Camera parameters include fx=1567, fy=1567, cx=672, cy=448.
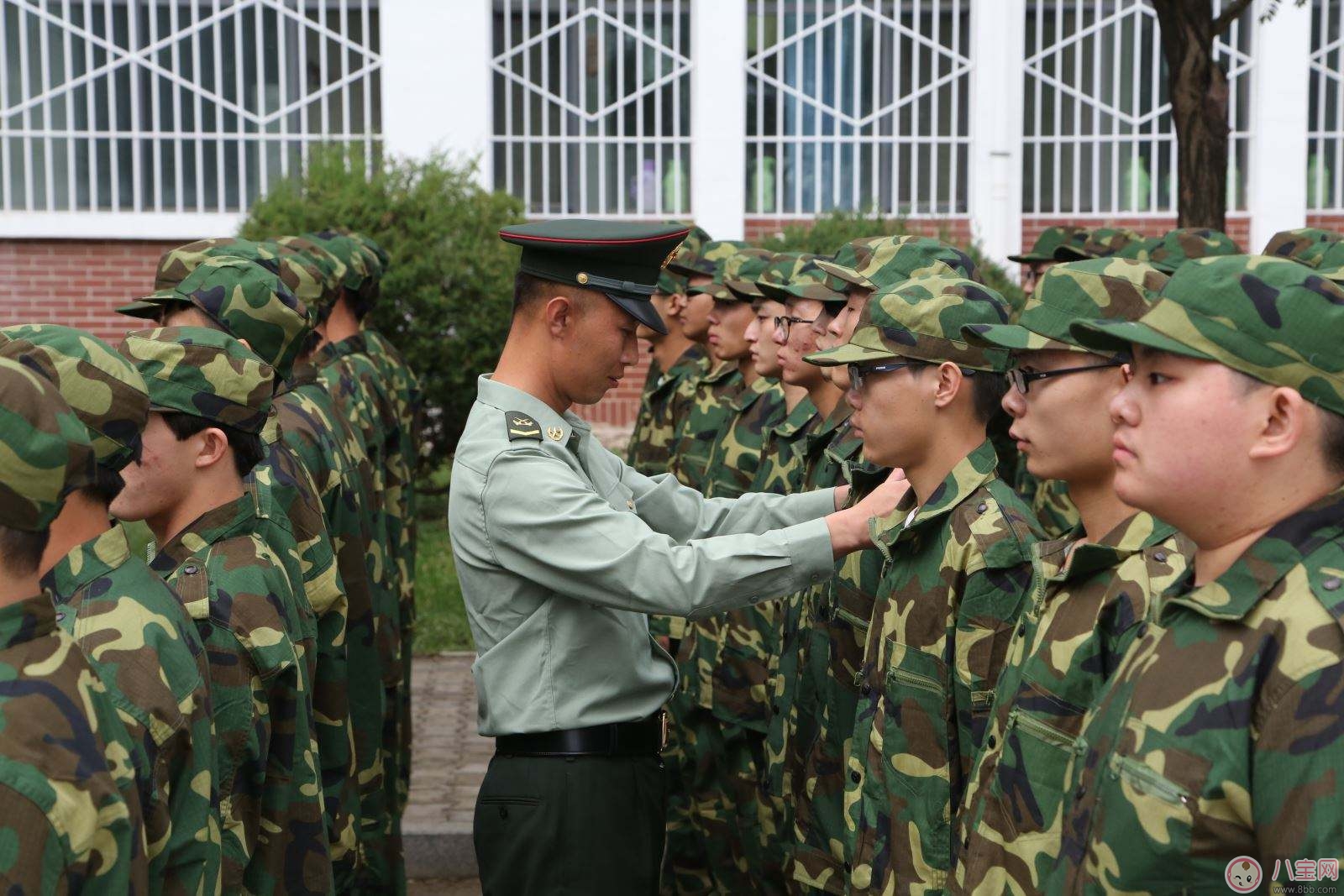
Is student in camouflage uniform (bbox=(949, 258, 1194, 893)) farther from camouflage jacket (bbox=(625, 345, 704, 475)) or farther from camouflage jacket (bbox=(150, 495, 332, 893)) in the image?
camouflage jacket (bbox=(625, 345, 704, 475))

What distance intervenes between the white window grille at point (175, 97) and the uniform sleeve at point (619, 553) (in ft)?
35.1

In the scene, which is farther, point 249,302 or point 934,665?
point 249,302

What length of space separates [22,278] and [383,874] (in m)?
9.89

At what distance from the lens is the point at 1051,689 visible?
2.60 m

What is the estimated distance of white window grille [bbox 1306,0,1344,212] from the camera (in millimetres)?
13484

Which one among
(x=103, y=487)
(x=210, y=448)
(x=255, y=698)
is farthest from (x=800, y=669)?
(x=103, y=487)

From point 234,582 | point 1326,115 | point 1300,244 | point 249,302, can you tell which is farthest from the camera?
point 1326,115

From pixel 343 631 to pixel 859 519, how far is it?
4.86 feet

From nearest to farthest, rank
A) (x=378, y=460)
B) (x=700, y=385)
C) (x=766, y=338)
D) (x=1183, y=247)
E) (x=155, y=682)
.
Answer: (x=155, y=682)
(x=766, y=338)
(x=1183, y=247)
(x=378, y=460)
(x=700, y=385)

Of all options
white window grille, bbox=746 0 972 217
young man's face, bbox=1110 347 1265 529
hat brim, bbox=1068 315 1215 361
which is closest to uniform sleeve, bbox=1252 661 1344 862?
young man's face, bbox=1110 347 1265 529

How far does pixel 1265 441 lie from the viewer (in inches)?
81.6

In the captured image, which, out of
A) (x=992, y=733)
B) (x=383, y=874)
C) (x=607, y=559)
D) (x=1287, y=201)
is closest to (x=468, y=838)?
(x=383, y=874)

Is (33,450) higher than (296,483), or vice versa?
(33,450)

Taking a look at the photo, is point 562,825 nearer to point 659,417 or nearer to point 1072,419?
point 1072,419
